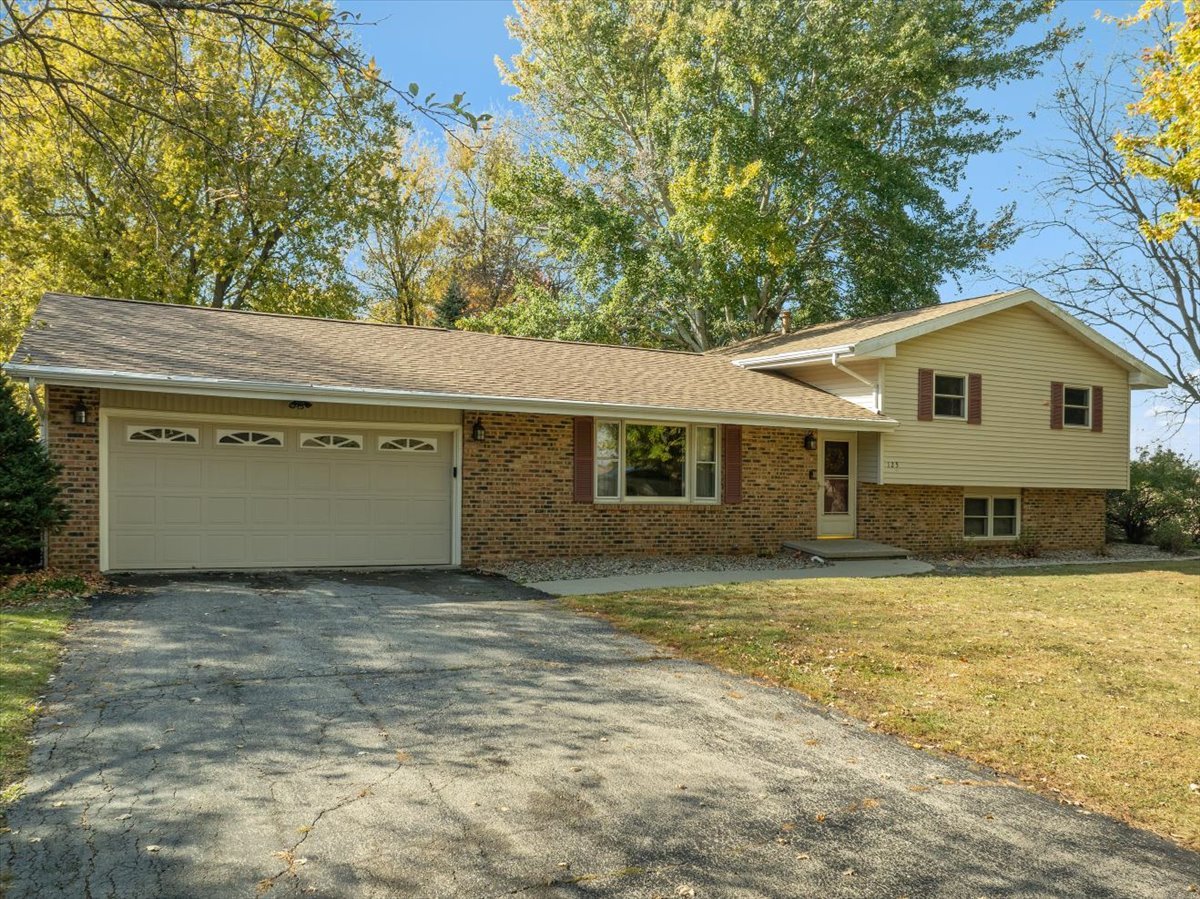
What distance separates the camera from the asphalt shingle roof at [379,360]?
1175 cm

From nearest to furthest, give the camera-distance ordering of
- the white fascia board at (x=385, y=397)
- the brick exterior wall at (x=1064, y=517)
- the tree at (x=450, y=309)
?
the white fascia board at (x=385, y=397)
the brick exterior wall at (x=1064, y=517)
the tree at (x=450, y=309)

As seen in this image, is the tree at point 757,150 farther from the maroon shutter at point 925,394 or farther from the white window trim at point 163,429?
the white window trim at point 163,429

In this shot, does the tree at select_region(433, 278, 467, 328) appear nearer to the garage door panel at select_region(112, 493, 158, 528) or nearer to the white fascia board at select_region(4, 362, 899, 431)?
the white fascia board at select_region(4, 362, 899, 431)

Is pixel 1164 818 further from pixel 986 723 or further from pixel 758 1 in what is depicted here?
pixel 758 1

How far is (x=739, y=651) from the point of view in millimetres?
8250

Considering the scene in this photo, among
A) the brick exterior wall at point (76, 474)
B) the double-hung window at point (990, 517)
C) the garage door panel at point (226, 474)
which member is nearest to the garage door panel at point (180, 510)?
the garage door panel at point (226, 474)

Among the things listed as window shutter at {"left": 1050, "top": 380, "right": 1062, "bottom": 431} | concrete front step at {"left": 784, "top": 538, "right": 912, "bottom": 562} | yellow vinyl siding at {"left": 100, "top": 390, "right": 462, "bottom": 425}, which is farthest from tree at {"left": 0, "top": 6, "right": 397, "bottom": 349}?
window shutter at {"left": 1050, "top": 380, "right": 1062, "bottom": 431}

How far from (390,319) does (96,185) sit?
11.6m

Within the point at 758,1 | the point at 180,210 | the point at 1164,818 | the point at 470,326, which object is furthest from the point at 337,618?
the point at 758,1

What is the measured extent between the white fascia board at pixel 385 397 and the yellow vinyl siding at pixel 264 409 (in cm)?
44

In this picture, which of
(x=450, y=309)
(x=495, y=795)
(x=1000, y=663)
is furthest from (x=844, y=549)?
(x=450, y=309)

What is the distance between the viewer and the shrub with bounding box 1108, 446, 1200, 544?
21922 mm

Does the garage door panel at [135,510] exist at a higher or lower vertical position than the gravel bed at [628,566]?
higher

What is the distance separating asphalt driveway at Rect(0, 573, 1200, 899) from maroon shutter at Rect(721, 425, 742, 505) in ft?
26.7
